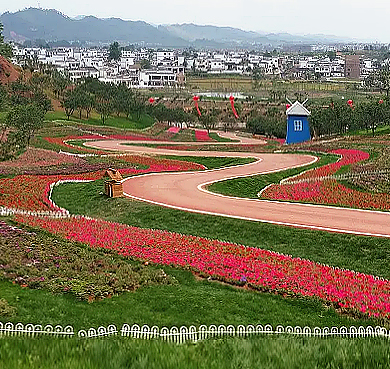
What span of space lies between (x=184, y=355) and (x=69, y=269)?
7.59 m

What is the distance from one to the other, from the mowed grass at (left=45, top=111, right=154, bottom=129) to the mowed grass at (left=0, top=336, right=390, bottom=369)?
6742cm

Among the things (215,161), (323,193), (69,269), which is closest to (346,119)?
(215,161)

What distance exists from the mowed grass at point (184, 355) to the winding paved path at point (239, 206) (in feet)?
37.2

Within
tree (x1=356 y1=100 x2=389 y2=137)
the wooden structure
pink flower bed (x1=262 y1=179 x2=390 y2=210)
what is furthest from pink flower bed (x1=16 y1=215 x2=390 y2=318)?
tree (x1=356 y1=100 x2=389 y2=137)

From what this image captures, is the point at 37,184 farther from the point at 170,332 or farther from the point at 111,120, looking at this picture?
the point at 111,120

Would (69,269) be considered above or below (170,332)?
below

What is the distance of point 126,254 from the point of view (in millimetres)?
15508

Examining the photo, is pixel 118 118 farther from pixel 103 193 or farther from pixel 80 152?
pixel 103 193

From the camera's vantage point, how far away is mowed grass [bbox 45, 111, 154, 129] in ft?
248

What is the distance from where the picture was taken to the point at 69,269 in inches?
538

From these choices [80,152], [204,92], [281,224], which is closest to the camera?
[281,224]

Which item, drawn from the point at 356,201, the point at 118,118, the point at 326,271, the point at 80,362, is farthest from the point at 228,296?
the point at 118,118

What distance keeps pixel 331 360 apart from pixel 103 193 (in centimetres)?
1995

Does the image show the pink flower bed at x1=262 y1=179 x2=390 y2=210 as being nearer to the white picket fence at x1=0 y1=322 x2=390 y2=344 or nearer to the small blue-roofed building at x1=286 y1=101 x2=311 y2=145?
the white picket fence at x1=0 y1=322 x2=390 y2=344
